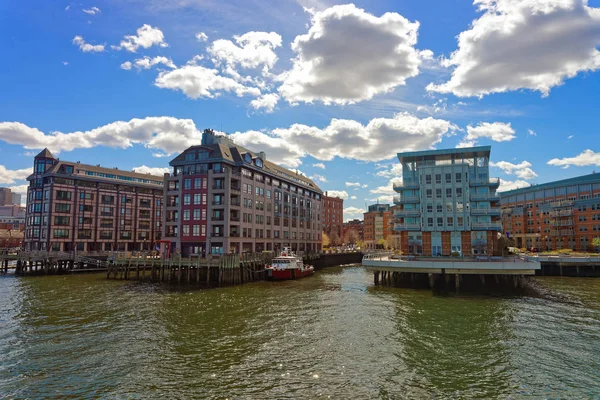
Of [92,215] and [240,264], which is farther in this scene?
[92,215]

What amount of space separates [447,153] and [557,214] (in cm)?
5856

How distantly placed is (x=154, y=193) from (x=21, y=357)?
90.1 meters

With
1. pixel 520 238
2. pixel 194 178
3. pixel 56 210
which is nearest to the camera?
pixel 194 178

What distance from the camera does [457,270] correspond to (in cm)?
4694

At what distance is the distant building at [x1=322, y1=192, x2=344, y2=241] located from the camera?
18534cm

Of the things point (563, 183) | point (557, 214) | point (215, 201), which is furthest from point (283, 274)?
point (563, 183)

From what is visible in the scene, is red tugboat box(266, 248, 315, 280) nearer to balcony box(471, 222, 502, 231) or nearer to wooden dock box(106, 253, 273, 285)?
wooden dock box(106, 253, 273, 285)

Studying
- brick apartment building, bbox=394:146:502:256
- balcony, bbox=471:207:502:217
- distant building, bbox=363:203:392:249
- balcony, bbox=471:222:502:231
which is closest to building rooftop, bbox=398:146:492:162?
brick apartment building, bbox=394:146:502:256

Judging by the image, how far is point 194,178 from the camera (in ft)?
237

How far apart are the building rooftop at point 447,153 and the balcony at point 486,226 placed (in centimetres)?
1174

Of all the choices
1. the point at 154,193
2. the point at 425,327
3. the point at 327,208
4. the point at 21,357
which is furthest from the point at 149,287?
the point at 327,208

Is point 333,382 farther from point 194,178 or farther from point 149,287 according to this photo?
point 194,178

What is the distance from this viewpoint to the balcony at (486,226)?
59.5 m

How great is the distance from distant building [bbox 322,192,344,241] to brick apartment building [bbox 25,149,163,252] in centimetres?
9563
